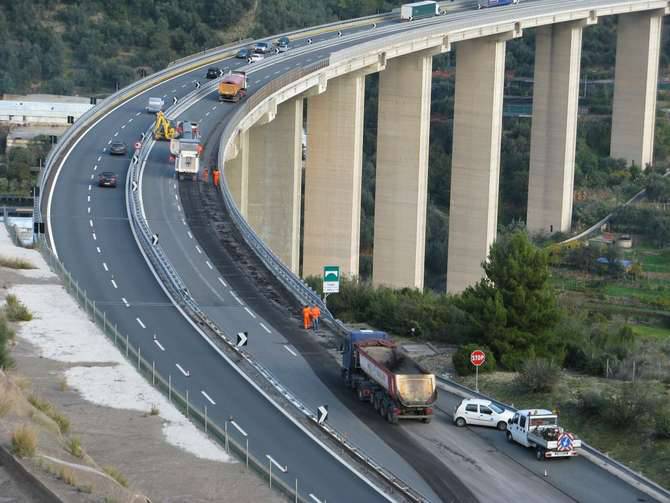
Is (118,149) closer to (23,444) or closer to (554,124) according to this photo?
(554,124)

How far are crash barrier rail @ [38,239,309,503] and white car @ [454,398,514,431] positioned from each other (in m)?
5.87

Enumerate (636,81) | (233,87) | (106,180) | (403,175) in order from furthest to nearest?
(636,81) < (403,175) < (233,87) < (106,180)

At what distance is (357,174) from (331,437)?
45.8 metres

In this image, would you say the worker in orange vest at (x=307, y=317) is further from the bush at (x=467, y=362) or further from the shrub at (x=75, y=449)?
the shrub at (x=75, y=449)

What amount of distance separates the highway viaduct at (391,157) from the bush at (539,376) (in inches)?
1167

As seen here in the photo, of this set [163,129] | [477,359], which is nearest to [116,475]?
[477,359]

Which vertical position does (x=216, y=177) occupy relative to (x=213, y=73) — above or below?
below

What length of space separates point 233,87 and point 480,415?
4130 centimetres

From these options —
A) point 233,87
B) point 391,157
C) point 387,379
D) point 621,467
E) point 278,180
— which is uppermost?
point 233,87

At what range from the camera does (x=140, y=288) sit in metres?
48.8

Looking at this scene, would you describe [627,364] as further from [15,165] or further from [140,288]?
[15,165]

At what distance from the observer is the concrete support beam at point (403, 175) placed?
84188mm

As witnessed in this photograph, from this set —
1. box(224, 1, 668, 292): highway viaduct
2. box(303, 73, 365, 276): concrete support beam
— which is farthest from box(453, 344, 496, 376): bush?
box(303, 73, 365, 276): concrete support beam

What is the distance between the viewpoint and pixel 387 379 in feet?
122
